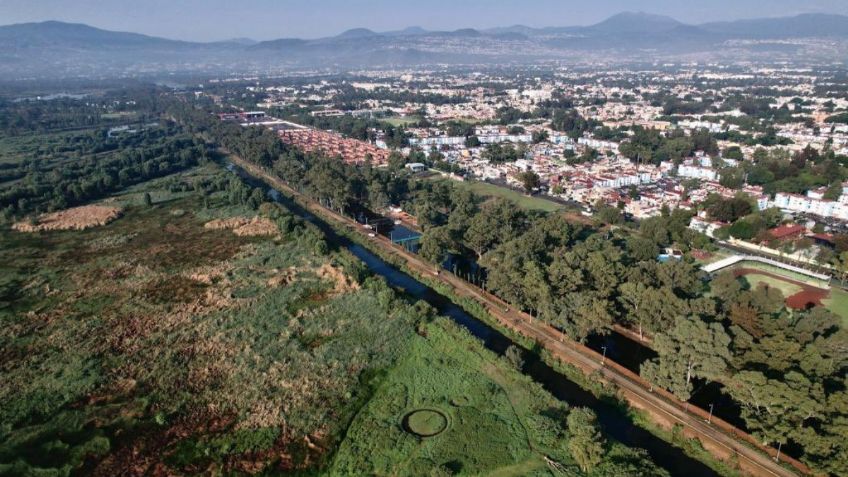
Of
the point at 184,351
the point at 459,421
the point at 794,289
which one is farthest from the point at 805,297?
the point at 184,351

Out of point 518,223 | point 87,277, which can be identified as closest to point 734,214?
point 518,223

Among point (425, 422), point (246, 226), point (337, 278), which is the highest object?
point (246, 226)

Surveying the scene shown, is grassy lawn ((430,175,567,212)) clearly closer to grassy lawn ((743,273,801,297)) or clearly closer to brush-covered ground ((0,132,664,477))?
grassy lawn ((743,273,801,297))

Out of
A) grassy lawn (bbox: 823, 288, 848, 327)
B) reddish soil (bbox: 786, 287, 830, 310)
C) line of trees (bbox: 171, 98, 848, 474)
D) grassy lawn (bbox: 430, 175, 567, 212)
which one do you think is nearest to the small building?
grassy lawn (bbox: 430, 175, 567, 212)

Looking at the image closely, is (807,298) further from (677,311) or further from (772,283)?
(677,311)

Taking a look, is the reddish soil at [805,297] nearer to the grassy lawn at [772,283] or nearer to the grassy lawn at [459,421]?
the grassy lawn at [772,283]

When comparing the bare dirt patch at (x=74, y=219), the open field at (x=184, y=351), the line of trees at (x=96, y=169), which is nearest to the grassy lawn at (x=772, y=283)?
the open field at (x=184, y=351)

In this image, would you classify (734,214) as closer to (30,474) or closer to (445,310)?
(445,310)
